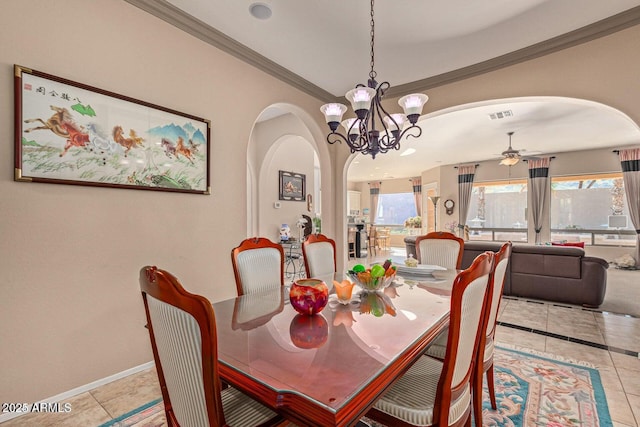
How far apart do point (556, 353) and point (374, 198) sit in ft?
32.6

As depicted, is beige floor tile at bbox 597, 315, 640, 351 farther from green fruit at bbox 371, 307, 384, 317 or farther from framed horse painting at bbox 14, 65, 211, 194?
framed horse painting at bbox 14, 65, 211, 194

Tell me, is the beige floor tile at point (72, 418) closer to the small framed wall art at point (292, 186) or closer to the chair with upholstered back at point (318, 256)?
the chair with upholstered back at point (318, 256)

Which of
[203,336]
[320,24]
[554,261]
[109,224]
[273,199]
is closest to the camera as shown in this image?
[203,336]

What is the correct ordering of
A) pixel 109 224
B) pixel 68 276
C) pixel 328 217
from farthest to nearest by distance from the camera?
pixel 328 217, pixel 109 224, pixel 68 276

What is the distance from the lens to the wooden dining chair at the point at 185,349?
0.75 meters

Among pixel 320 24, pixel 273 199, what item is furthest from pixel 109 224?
pixel 273 199

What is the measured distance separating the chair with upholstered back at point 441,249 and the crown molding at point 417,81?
6.00 feet

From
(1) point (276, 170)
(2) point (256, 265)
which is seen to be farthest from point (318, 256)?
(1) point (276, 170)

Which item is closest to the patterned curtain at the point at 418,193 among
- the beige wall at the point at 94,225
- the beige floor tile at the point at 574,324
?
the beige floor tile at the point at 574,324

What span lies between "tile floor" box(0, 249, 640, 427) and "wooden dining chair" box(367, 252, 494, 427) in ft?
4.27

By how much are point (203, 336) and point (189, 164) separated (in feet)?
6.79

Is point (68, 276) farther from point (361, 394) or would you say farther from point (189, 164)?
point (361, 394)

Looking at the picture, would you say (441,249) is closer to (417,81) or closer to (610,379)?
(610,379)

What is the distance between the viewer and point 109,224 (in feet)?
6.75
